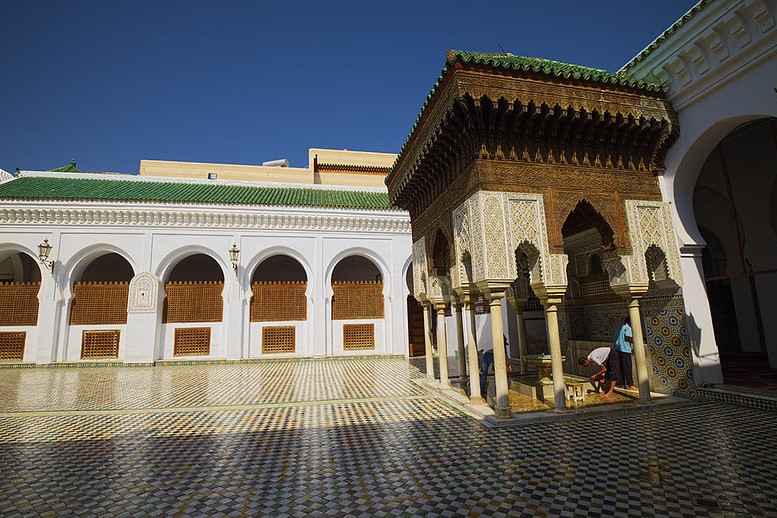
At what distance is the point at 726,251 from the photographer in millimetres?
6551

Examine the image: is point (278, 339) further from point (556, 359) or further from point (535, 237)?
point (535, 237)

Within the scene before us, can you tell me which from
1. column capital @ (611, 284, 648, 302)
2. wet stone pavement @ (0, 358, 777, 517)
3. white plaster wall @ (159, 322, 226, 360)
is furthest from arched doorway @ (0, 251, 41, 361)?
column capital @ (611, 284, 648, 302)

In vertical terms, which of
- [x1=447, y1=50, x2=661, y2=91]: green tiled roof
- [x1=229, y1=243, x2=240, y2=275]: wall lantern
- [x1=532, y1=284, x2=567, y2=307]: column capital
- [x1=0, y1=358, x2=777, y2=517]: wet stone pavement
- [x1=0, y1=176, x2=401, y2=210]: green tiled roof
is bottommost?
[x1=0, y1=358, x2=777, y2=517]: wet stone pavement

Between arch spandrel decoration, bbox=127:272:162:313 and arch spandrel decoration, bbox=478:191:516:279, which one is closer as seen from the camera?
arch spandrel decoration, bbox=478:191:516:279

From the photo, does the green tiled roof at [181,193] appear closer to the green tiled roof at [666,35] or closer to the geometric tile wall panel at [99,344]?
the geometric tile wall panel at [99,344]

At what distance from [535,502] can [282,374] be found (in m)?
6.14

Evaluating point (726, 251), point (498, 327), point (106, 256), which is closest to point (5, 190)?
point (106, 256)

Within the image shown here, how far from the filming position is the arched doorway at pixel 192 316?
9.57 meters

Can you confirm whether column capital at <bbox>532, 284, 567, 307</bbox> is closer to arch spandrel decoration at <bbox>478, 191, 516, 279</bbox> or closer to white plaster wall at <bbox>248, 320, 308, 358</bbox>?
arch spandrel decoration at <bbox>478, 191, 516, 279</bbox>

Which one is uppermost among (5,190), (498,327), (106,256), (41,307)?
(5,190)

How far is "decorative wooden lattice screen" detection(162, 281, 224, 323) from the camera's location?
9.65 metres

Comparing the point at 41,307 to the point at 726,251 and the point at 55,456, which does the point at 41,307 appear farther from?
the point at 726,251

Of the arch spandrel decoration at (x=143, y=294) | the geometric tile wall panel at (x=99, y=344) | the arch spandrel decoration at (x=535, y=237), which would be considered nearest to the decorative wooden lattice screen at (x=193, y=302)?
the arch spandrel decoration at (x=143, y=294)

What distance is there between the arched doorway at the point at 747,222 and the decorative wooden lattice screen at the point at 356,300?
22.6 feet
